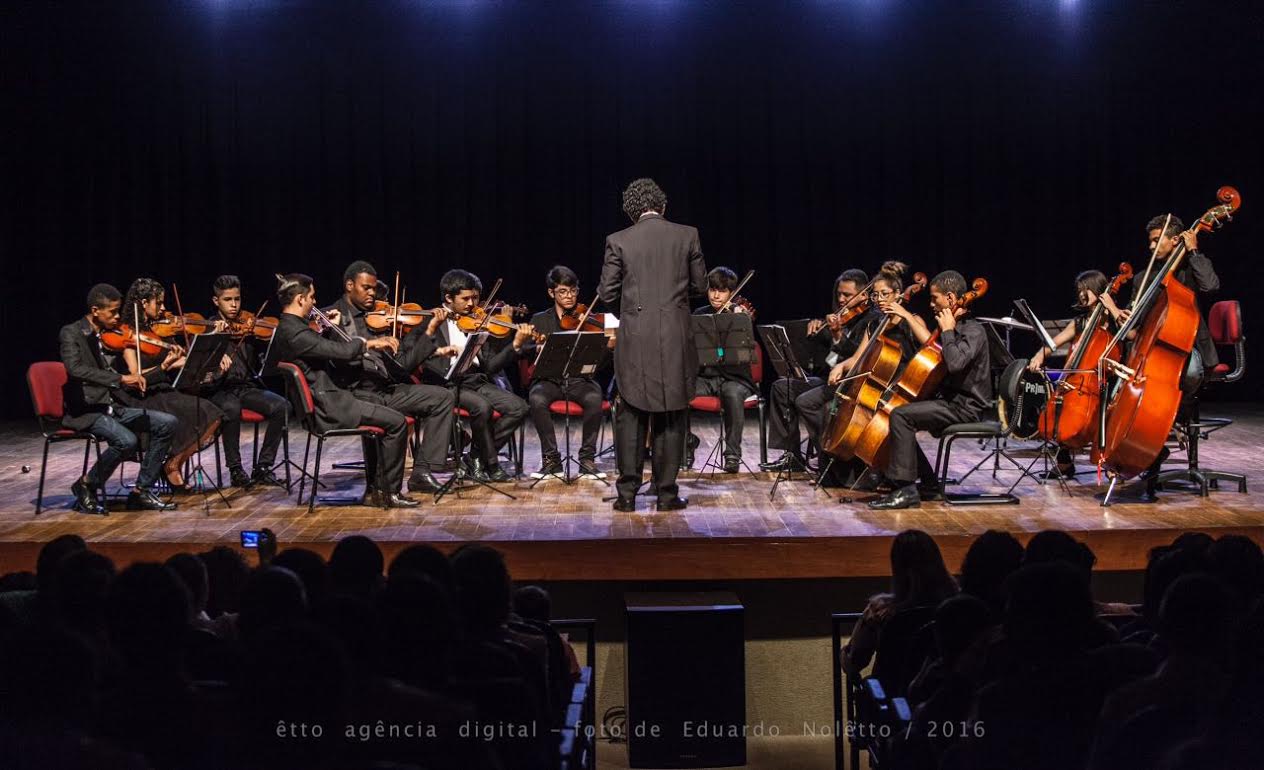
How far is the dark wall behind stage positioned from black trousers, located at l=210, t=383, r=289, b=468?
3.82m

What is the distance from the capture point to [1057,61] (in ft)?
33.4

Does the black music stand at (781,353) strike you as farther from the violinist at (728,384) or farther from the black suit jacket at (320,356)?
the black suit jacket at (320,356)

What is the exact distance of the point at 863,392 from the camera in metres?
5.57

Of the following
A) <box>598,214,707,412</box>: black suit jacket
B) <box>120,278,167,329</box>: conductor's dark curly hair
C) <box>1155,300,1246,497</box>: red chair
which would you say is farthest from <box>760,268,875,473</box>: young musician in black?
<box>120,278,167,329</box>: conductor's dark curly hair

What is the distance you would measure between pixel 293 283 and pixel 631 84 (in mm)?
5333

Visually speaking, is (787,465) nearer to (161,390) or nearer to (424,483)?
(424,483)

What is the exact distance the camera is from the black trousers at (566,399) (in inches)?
269

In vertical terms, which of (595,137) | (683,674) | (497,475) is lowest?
(683,674)

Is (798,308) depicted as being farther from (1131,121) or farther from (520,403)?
(520,403)

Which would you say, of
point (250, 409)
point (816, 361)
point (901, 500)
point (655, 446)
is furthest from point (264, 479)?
point (901, 500)

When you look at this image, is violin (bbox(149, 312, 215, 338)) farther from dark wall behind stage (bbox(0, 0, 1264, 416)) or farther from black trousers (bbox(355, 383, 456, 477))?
dark wall behind stage (bbox(0, 0, 1264, 416))

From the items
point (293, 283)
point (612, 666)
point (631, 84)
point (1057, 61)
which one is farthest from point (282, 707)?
point (1057, 61)

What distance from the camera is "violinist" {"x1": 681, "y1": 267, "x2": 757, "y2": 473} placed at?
276 inches

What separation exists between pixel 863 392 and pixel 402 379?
8.54 feet
